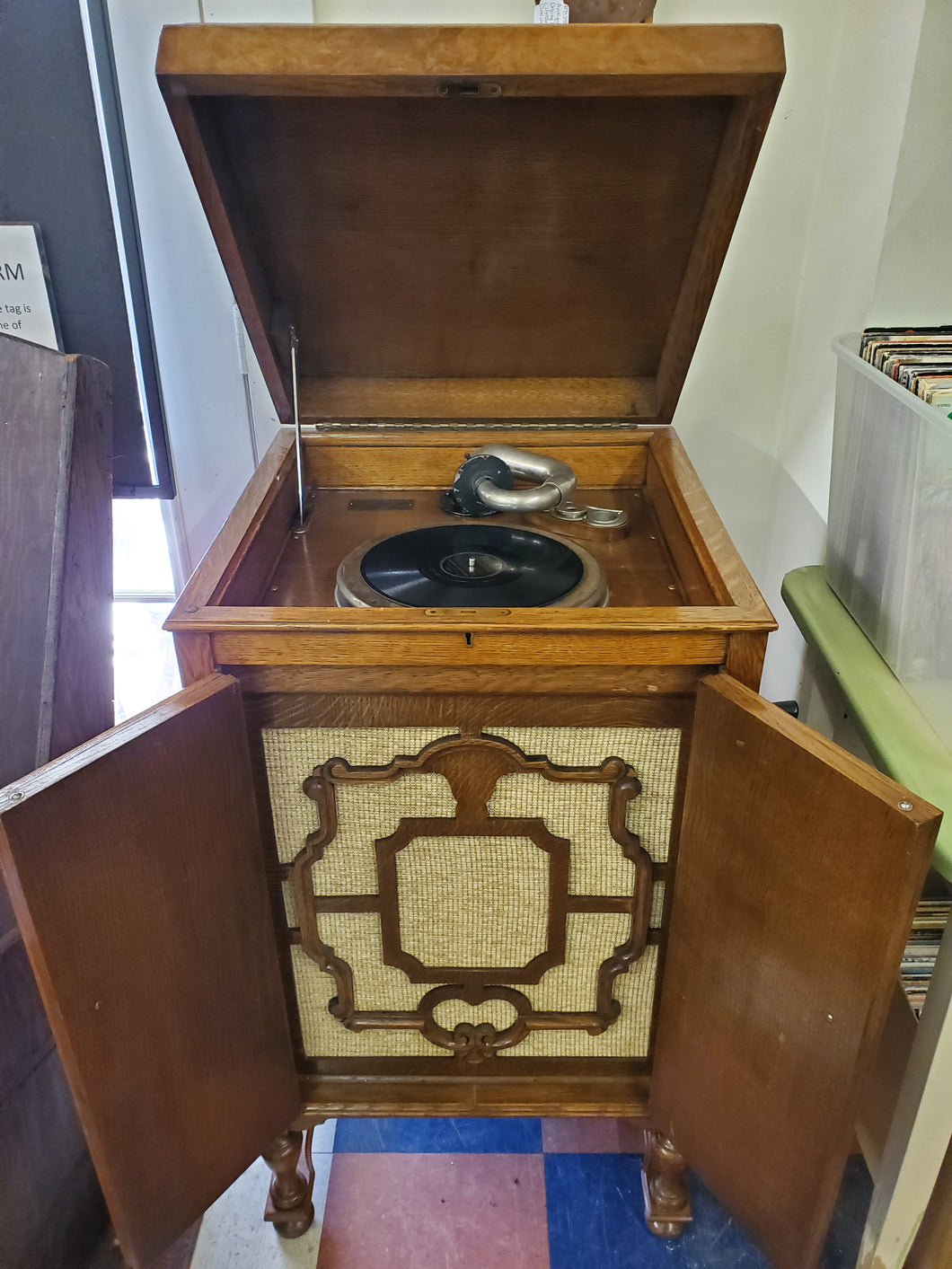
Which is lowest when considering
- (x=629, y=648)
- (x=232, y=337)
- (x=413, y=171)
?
(x=629, y=648)

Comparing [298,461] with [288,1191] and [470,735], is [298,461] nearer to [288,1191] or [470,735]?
[470,735]

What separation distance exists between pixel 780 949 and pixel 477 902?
1.15 feet

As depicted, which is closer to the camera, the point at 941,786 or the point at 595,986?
the point at 941,786

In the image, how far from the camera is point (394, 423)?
1361mm

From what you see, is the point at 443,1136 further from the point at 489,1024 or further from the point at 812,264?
the point at 812,264

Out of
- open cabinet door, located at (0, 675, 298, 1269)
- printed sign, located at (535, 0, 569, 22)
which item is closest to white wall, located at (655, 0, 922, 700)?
printed sign, located at (535, 0, 569, 22)

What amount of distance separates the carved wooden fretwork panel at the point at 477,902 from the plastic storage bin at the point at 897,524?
0.36 meters

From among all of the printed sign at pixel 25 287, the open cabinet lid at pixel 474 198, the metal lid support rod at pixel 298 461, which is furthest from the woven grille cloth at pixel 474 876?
the printed sign at pixel 25 287

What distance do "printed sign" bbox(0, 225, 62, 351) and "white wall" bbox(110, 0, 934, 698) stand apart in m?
0.18

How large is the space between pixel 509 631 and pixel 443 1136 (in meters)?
0.91

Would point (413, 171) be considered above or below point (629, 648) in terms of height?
above

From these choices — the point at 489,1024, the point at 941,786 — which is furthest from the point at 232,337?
the point at 941,786

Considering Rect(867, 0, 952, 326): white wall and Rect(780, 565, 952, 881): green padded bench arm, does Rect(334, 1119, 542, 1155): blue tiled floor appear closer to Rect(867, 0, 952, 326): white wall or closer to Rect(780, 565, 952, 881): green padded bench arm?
Rect(780, 565, 952, 881): green padded bench arm

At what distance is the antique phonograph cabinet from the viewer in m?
0.81
